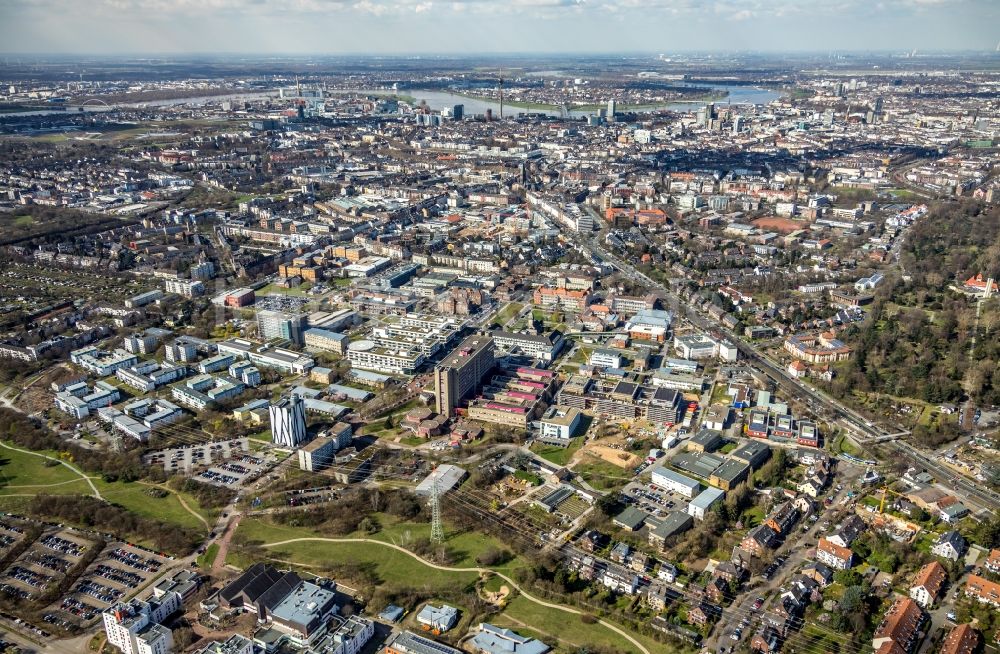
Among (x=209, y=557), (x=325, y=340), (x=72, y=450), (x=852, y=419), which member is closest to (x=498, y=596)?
(x=209, y=557)

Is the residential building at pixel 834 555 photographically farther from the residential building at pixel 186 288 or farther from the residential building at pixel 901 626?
the residential building at pixel 186 288

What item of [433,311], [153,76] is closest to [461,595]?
[433,311]

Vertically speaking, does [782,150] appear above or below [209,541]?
above

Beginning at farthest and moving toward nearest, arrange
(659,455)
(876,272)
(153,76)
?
(153,76) < (876,272) < (659,455)

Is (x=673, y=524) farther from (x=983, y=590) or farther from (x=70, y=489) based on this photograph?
(x=70, y=489)

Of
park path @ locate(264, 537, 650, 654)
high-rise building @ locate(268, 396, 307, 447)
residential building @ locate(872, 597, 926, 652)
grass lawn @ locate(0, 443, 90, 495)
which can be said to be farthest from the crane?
grass lawn @ locate(0, 443, 90, 495)

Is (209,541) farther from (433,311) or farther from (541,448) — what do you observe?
(433,311)
